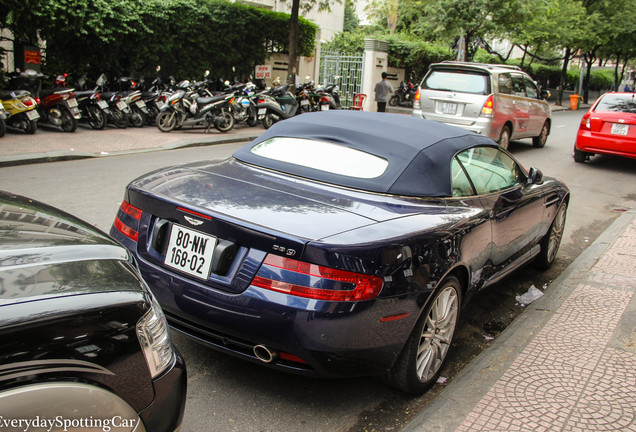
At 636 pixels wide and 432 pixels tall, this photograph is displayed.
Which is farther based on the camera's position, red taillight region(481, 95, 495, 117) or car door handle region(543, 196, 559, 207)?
red taillight region(481, 95, 495, 117)

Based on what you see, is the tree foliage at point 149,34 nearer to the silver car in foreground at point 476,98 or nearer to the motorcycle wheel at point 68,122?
the motorcycle wheel at point 68,122

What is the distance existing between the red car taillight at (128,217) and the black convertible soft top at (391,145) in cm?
101

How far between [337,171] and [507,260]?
5.31 ft

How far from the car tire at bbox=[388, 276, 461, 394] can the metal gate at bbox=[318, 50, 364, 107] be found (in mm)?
19994

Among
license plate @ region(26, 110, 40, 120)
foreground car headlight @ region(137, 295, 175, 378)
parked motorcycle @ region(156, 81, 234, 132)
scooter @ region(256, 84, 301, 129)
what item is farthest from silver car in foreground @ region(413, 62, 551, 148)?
foreground car headlight @ region(137, 295, 175, 378)

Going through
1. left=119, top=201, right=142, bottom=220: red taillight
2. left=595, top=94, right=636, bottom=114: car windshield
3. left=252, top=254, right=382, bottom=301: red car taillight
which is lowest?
left=252, top=254, right=382, bottom=301: red car taillight

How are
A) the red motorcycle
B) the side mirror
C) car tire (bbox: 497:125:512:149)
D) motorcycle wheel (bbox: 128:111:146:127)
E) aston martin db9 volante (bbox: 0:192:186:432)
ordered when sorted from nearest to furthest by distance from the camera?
aston martin db9 volante (bbox: 0:192:186:432) < the side mirror < car tire (bbox: 497:125:512:149) < the red motorcycle < motorcycle wheel (bbox: 128:111:146:127)

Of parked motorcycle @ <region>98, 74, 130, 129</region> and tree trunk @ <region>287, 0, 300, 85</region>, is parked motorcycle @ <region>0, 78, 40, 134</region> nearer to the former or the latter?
parked motorcycle @ <region>98, 74, 130, 129</region>

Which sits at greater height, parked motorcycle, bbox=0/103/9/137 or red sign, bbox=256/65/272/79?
red sign, bbox=256/65/272/79

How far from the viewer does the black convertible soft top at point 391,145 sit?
3818 millimetres

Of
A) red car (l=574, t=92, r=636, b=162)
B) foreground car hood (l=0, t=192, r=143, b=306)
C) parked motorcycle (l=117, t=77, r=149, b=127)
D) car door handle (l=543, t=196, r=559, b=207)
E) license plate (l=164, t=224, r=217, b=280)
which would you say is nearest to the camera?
foreground car hood (l=0, t=192, r=143, b=306)

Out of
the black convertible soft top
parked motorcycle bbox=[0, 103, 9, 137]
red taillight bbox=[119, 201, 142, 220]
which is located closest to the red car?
the black convertible soft top

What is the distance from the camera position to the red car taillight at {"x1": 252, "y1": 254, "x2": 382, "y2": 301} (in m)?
2.84

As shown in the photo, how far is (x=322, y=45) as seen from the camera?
25.2 m
